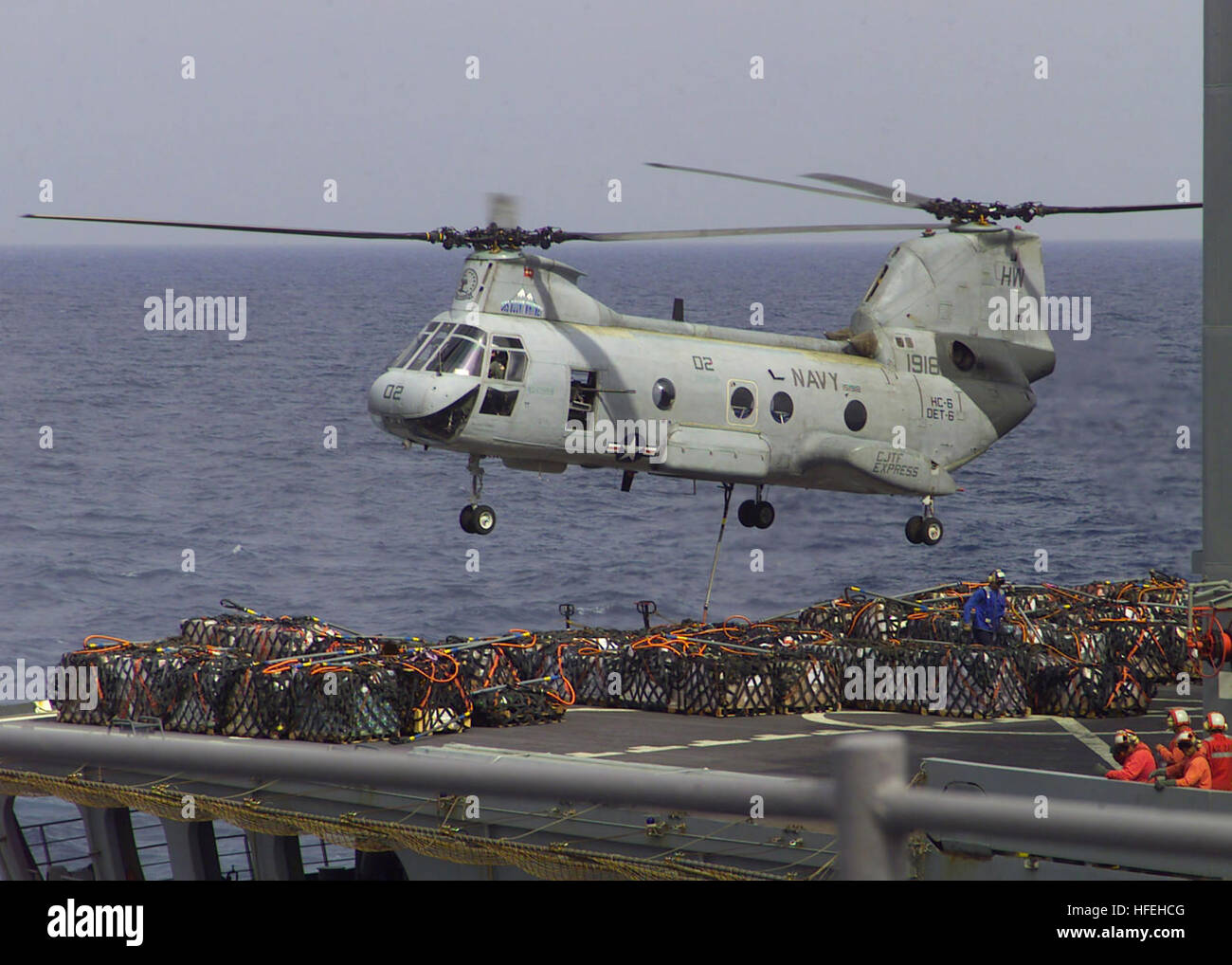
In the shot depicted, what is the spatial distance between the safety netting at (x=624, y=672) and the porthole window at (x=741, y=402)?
13.6 feet

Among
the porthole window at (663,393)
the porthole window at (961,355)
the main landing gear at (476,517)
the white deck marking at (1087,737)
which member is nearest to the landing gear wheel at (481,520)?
the main landing gear at (476,517)

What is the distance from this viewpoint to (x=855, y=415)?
3478cm

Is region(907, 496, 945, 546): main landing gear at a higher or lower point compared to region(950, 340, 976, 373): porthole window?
lower

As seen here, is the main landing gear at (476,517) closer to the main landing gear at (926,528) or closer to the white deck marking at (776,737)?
the white deck marking at (776,737)

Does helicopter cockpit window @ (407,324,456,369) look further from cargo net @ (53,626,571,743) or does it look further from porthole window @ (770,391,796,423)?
porthole window @ (770,391,796,423)

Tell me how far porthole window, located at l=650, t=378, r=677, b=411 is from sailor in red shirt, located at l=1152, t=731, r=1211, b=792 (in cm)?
1486

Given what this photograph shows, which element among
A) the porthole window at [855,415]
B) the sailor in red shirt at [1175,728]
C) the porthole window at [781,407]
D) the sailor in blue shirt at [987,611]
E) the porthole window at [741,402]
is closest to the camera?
the sailor in red shirt at [1175,728]

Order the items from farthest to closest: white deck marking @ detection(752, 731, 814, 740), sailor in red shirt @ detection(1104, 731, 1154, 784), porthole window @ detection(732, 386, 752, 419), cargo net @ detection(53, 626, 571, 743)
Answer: porthole window @ detection(732, 386, 752, 419)
white deck marking @ detection(752, 731, 814, 740)
cargo net @ detection(53, 626, 571, 743)
sailor in red shirt @ detection(1104, 731, 1154, 784)

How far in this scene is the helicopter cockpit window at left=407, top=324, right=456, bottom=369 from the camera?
29.9m

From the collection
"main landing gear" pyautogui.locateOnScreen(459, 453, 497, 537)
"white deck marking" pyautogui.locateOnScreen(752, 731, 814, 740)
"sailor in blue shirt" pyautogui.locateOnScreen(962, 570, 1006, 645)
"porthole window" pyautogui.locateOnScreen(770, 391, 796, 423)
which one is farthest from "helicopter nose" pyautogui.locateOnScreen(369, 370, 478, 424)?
"sailor in blue shirt" pyautogui.locateOnScreen(962, 570, 1006, 645)

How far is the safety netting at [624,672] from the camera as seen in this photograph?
27172 millimetres

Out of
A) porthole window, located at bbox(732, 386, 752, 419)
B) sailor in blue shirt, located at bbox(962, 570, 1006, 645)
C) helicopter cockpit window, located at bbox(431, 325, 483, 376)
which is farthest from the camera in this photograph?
porthole window, located at bbox(732, 386, 752, 419)
